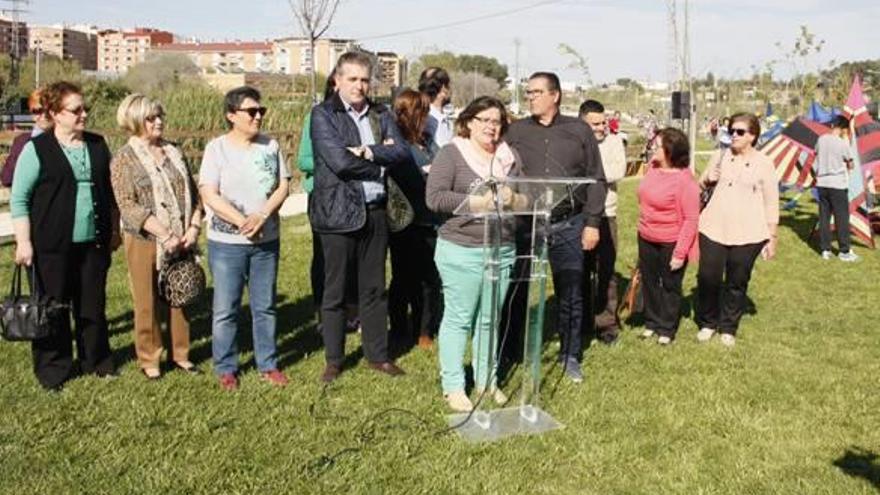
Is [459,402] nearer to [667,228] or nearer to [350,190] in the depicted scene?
[350,190]

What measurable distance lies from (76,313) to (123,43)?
589 ft

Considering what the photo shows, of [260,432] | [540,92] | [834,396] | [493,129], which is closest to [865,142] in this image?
[834,396]

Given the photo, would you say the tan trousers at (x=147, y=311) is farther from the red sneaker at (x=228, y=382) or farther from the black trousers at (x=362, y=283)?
the black trousers at (x=362, y=283)

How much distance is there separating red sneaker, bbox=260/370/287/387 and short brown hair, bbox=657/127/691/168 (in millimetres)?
3273

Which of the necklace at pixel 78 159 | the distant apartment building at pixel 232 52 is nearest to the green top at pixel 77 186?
the necklace at pixel 78 159

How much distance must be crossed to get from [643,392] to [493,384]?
1.11 meters

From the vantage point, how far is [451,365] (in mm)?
4789

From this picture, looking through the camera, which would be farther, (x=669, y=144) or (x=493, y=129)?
Result: (x=669, y=144)

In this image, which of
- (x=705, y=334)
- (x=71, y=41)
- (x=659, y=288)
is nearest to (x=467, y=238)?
(x=659, y=288)

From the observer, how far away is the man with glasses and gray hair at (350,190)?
491 centimetres

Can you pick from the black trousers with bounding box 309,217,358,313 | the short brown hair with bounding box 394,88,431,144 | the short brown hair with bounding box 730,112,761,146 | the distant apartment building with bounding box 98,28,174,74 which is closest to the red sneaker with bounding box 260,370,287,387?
the black trousers with bounding box 309,217,358,313

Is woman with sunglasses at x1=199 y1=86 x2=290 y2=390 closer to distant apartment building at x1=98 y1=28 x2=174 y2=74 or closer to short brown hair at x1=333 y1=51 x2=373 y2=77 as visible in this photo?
short brown hair at x1=333 y1=51 x2=373 y2=77

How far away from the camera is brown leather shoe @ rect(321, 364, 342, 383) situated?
5.27 meters

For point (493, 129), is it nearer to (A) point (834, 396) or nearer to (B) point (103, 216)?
(B) point (103, 216)
